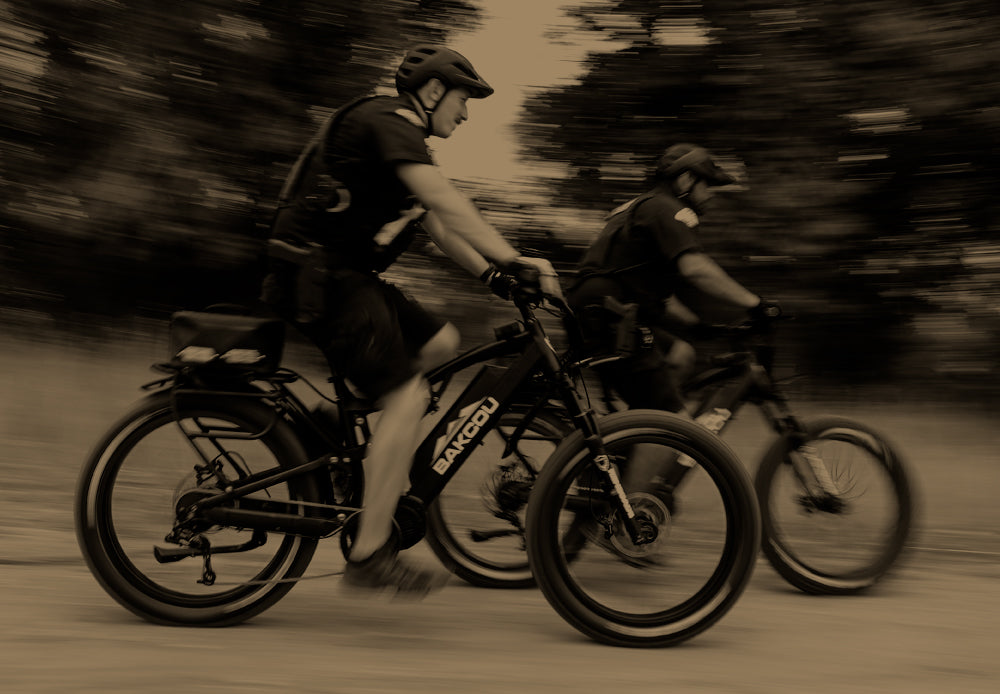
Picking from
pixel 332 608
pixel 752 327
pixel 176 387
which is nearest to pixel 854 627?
pixel 752 327

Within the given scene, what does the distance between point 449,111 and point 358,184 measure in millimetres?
417

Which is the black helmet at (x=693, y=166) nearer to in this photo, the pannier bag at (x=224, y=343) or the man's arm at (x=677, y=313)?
the man's arm at (x=677, y=313)

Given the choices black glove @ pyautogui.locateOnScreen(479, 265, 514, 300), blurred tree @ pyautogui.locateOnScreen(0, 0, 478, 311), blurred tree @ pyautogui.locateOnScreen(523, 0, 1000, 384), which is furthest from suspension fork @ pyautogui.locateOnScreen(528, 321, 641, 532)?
blurred tree @ pyautogui.locateOnScreen(0, 0, 478, 311)

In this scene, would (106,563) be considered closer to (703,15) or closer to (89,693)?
(89,693)

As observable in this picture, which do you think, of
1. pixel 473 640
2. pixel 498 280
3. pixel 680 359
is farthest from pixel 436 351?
pixel 680 359

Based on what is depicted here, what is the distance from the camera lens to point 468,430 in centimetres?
430

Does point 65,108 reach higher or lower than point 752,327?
higher

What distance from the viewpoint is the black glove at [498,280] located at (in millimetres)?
4090

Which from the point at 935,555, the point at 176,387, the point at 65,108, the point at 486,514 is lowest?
the point at 935,555

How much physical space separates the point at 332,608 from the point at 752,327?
2096mm

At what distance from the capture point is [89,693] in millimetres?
3455

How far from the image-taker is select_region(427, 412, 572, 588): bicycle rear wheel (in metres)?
4.73

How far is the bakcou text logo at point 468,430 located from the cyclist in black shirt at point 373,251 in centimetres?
21

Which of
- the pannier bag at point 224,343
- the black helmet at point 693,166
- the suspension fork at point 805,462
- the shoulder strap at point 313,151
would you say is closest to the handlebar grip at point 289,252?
the shoulder strap at point 313,151
